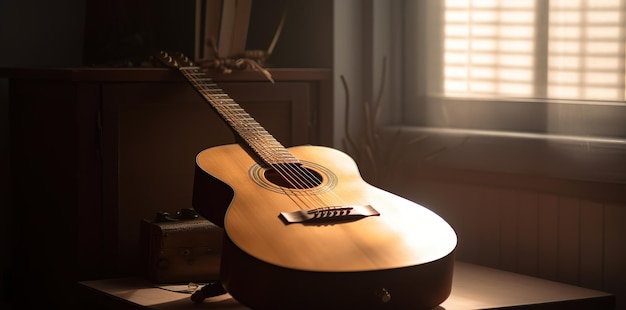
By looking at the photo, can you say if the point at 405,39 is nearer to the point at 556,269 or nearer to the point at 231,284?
the point at 556,269

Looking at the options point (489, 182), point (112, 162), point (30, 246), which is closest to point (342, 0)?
point (489, 182)

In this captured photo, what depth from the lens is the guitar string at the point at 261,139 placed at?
5.09 feet

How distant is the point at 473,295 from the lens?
158 centimetres

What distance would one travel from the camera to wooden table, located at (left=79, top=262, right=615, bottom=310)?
1511 millimetres

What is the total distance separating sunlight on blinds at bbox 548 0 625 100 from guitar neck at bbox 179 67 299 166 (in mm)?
655

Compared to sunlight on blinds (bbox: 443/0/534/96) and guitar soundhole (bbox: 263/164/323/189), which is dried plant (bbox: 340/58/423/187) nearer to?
sunlight on blinds (bbox: 443/0/534/96)

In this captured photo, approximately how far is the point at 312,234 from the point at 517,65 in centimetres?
87

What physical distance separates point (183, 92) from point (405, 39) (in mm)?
656

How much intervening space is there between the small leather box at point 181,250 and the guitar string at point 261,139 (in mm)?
190

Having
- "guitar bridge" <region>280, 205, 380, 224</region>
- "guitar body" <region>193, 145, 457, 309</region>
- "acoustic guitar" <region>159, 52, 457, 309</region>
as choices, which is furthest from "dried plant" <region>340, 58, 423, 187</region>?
"guitar bridge" <region>280, 205, 380, 224</region>

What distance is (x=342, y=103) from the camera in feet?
7.10

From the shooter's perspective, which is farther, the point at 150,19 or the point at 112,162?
the point at 150,19

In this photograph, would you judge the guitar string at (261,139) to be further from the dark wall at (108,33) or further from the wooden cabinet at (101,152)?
the dark wall at (108,33)

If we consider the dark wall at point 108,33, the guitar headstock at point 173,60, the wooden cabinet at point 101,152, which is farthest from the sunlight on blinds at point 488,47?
the guitar headstock at point 173,60
